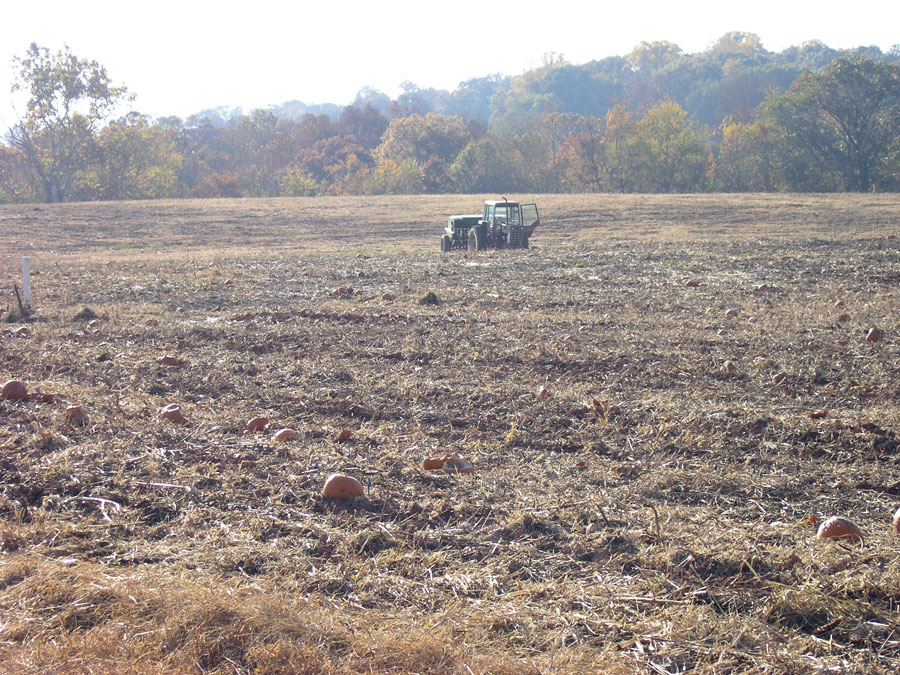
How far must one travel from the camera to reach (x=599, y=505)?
4.08 metres

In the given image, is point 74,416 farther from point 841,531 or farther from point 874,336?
point 874,336

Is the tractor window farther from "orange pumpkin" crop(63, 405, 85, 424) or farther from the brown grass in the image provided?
"orange pumpkin" crop(63, 405, 85, 424)

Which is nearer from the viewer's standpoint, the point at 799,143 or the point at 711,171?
the point at 799,143

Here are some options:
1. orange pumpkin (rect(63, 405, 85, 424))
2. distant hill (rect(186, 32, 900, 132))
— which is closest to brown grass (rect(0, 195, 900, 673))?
orange pumpkin (rect(63, 405, 85, 424))

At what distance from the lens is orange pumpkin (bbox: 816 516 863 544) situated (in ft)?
11.8

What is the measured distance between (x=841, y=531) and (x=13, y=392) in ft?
20.0

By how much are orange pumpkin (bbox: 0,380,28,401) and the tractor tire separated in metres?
18.2

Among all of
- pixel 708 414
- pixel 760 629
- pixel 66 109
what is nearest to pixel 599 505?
pixel 760 629

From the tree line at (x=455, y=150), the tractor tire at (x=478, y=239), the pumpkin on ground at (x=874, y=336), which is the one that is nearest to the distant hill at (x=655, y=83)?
the tree line at (x=455, y=150)

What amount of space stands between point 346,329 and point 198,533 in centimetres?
592

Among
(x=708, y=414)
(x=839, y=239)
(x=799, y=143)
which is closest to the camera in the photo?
(x=708, y=414)

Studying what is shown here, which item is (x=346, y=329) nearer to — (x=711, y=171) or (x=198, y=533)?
(x=198, y=533)

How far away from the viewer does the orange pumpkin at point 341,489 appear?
4172 millimetres

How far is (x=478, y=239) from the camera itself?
936 inches
